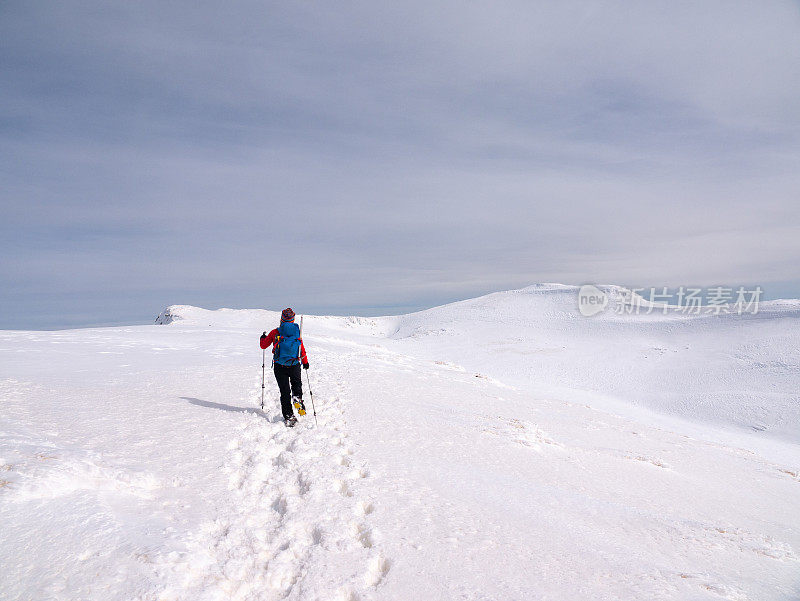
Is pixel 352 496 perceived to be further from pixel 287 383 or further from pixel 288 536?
pixel 287 383

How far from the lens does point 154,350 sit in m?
17.6

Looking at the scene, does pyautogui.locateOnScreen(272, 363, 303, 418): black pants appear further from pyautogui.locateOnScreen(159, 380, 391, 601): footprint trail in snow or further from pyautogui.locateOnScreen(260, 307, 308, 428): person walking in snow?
pyautogui.locateOnScreen(159, 380, 391, 601): footprint trail in snow

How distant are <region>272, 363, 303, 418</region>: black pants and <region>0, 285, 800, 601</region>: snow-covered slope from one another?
1.65 feet

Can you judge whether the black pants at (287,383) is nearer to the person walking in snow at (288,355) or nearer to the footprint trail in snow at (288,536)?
the person walking in snow at (288,355)

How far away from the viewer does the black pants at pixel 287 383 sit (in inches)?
366

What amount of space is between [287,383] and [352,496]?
4157mm

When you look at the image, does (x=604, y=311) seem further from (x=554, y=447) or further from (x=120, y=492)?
(x=120, y=492)

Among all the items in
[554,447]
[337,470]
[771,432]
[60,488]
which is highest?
[60,488]

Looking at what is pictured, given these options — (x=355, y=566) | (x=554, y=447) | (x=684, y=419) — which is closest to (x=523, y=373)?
(x=684, y=419)

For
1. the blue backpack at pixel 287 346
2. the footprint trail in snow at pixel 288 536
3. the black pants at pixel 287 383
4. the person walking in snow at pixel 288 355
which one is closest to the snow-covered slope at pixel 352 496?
the footprint trail in snow at pixel 288 536

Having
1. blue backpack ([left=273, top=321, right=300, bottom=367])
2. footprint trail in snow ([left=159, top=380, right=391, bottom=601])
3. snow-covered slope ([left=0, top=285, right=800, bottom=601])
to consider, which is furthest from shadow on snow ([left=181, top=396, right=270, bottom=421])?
footprint trail in snow ([left=159, top=380, right=391, bottom=601])

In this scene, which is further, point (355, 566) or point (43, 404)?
point (43, 404)

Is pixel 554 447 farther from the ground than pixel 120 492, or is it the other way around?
pixel 120 492

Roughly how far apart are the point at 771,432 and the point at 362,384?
21.5 metres
